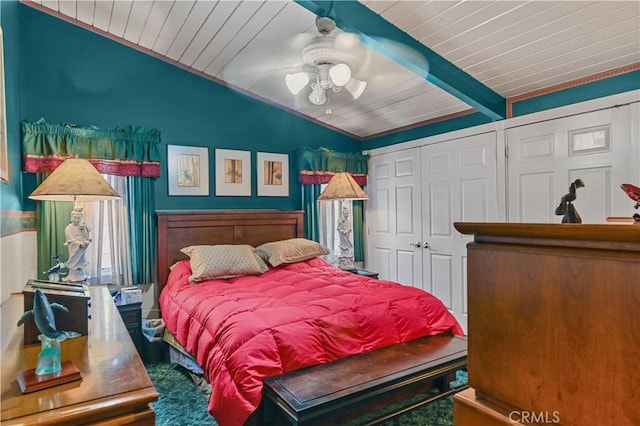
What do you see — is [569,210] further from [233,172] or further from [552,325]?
[233,172]

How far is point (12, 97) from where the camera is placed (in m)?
2.46

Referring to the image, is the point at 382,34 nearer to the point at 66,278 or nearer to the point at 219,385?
the point at 219,385

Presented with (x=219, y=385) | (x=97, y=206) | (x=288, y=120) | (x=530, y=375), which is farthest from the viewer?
(x=288, y=120)

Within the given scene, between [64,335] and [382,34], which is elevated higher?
[382,34]

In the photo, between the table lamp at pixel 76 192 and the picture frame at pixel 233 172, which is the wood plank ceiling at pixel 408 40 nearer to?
the picture frame at pixel 233 172

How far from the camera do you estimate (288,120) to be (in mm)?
4270

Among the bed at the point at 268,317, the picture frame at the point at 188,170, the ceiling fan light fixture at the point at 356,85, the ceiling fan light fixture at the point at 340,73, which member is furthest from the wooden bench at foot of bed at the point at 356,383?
the picture frame at the point at 188,170

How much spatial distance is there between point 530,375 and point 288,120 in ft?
12.9

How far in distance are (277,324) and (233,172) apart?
2279mm

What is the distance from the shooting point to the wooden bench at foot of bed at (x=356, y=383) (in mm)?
1636

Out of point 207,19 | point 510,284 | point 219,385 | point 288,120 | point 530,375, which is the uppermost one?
point 207,19

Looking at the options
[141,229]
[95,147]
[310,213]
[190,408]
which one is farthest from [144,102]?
[190,408]

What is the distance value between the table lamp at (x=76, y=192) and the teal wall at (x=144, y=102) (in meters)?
A: 0.57

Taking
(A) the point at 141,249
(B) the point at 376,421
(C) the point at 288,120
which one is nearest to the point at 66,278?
(A) the point at 141,249
